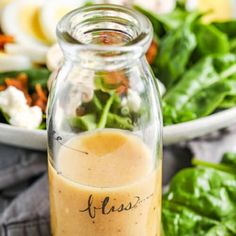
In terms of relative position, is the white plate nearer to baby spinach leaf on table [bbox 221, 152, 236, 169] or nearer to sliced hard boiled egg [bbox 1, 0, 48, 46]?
baby spinach leaf on table [bbox 221, 152, 236, 169]

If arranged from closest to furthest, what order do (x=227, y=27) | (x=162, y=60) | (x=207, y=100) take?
(x=207, y=100)
(x=162, y=60)
(x=227, y=27)

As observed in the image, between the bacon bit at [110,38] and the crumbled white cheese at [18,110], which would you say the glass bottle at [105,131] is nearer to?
the bacon bit at [110,38]

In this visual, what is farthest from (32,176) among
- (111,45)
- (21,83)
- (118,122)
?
(111,45)

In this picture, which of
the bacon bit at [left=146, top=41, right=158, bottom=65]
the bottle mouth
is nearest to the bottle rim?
the bottle mouth

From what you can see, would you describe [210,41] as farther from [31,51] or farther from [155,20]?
[31,51]

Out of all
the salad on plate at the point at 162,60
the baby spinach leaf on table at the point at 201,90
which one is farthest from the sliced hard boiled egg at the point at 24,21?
the baby spinach leaf on table at the point at 201,90

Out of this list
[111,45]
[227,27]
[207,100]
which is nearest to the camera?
[111,45]

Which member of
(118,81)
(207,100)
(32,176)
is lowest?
(32,176)
